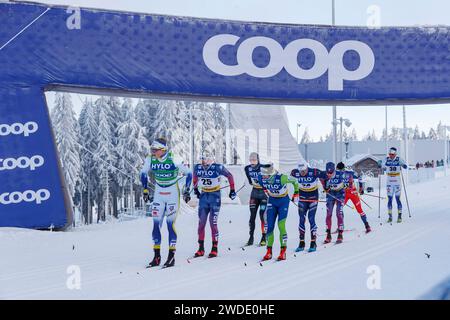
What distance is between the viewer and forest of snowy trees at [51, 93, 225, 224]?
3962cm

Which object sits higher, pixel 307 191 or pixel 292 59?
pixel 292 59

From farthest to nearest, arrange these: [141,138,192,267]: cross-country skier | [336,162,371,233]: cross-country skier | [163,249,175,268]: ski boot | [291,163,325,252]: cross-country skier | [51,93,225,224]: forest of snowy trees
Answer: [51,93,225,224]: forest of snowy trees
[336,162,371,233]: cross-country skier
[291,163,325,252]: cross-country skier
[141,138,192,267]: cross-country skier
[163,249,175,268]: ski boot

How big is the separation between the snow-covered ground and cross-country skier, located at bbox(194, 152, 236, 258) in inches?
20.6

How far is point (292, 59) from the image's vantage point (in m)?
13.0

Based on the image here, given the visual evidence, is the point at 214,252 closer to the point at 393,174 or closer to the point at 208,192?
the point at 208,192

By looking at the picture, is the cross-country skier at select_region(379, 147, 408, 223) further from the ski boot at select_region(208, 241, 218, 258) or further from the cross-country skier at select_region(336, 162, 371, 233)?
the ski boot at select_region(208, 241, 218, 258)

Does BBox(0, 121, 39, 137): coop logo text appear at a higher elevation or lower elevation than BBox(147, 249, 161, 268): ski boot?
higher

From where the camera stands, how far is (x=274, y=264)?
760 cm

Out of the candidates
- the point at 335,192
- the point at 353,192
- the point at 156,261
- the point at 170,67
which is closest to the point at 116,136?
the point at 170,67

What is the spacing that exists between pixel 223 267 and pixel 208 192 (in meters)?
1.81

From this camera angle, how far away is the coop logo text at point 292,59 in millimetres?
12641

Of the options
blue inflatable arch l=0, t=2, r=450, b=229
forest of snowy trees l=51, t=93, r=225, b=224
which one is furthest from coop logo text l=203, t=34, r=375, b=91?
forest of snowy trees l=51, t=93, r=225, b=224
